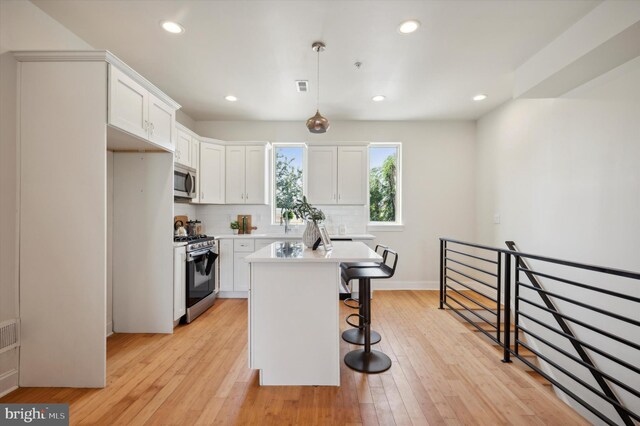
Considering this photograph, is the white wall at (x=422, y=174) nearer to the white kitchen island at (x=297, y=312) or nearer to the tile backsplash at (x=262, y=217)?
the tile backsplash at (x=262, y=217)

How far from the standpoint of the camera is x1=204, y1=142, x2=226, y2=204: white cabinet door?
4.41 m

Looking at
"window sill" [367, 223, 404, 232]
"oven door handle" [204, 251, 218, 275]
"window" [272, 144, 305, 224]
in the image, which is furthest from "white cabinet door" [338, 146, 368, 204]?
"oven door handle" [204, 251, 218, 275]

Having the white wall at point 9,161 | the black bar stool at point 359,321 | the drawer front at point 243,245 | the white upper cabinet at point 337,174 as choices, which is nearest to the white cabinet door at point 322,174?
the white upper cabinet at point 337,174

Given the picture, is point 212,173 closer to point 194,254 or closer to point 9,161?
point 194,254

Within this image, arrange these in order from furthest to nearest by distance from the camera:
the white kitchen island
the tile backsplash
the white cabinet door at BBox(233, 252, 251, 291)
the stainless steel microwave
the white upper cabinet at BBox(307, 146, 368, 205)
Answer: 1. the tile backsplash
2. the white upper cabinet at BBox(307, 146, 368, 205)
3. the white cabinet door at BBox(233, 252, 251, 291)
4. the stainless steel microwave
5. the white kitchen island

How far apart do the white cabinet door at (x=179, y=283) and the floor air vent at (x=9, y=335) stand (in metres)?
1.23

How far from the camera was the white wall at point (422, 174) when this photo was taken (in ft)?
16.4

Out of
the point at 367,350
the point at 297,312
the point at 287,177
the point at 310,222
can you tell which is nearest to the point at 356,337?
the point at 367,350

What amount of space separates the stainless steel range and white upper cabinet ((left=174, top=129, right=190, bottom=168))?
3.26 feet

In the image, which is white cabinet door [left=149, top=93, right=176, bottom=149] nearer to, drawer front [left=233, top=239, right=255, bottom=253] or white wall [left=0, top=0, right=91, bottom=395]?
white wall [left=0, top=0, right=91, bottom=395]

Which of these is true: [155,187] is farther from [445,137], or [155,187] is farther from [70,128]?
[445,137]

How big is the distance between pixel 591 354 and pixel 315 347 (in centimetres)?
284

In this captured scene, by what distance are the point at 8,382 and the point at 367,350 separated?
2.63 m

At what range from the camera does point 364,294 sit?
2621mm
